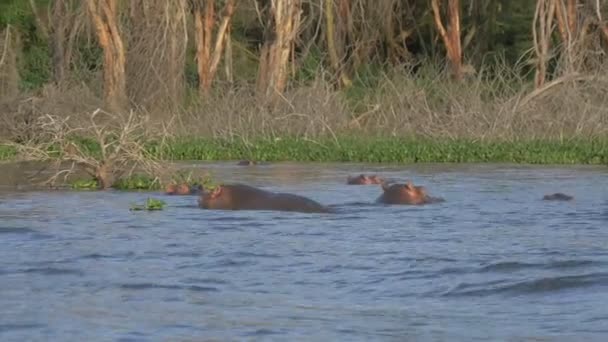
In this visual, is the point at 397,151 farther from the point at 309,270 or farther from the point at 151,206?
the point at 309,270

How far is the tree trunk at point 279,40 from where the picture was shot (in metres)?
27.3

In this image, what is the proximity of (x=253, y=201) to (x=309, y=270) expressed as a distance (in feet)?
12.7

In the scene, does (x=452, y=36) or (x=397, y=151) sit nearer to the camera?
(x=397, y=151)

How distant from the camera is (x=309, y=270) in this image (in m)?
11.2

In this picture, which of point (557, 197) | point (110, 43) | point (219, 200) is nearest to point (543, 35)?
point (110, 43)

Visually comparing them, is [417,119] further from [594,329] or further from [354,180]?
[594,329]

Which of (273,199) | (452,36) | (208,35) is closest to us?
(273,199)

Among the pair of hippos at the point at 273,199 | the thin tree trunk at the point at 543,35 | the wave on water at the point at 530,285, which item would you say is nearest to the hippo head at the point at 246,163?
the pair of hippos at the point at 273,199

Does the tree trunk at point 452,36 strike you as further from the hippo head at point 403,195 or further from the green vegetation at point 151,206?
the green vegetation at point 151,206

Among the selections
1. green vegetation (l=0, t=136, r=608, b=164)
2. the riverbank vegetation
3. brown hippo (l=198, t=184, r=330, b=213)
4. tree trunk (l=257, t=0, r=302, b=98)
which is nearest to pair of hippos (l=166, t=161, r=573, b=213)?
brown hippo (l=198, t=184, r=330, b=213)

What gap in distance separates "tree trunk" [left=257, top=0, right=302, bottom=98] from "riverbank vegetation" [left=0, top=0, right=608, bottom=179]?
0.08 feet

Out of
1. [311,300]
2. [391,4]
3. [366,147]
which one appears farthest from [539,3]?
[311,300]

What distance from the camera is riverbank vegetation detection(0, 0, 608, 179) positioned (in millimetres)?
23094

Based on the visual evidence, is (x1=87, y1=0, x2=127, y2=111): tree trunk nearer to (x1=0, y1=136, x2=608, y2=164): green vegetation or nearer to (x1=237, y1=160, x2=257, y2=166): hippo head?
(x1=0, y1=136, x2=608, y2=164): green vegetation
